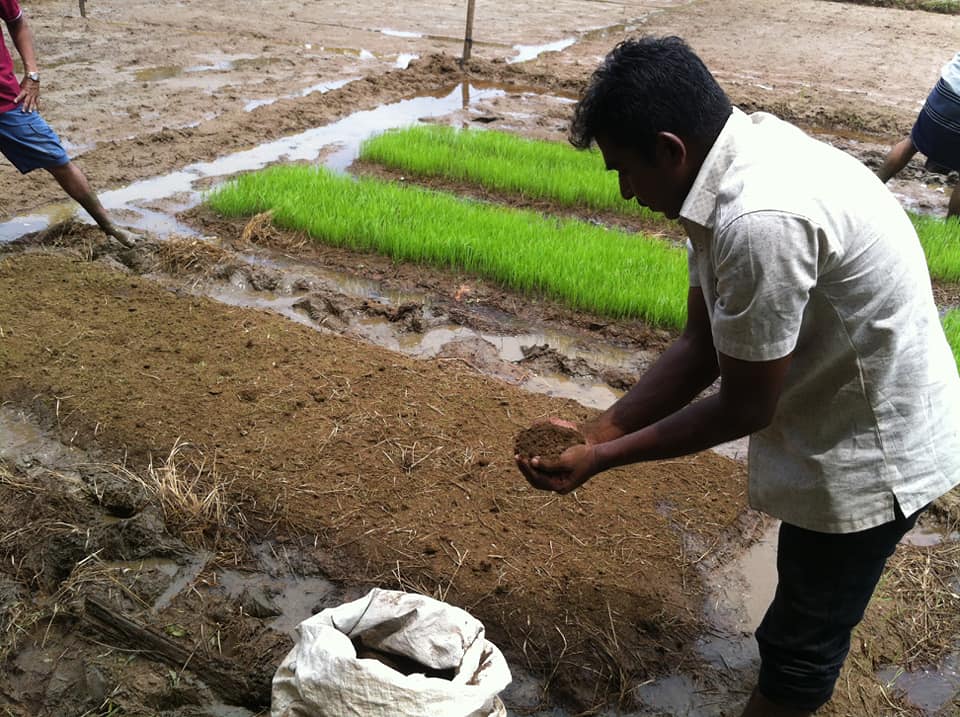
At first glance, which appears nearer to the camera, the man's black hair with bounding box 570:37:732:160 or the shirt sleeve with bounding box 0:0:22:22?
the man's black hair with bounding box 570:37:732:160

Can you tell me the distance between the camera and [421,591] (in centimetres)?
255

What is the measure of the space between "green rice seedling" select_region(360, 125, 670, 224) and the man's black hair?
480cm

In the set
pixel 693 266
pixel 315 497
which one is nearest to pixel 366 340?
pixel 315 497

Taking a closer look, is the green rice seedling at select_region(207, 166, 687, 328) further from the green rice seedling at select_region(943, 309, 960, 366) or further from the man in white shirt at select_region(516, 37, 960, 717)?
the man in white shirt at select_region(516, 37, 960, 717)

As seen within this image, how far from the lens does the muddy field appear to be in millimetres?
2334

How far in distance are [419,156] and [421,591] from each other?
197 inches

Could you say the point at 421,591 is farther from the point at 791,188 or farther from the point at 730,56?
the point at 730,56

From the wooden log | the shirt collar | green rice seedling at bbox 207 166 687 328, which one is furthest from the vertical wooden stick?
→ the shirt collar

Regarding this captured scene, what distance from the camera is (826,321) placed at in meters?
1.52

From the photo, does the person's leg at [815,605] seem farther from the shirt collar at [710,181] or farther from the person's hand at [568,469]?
the shirt collar at [710,181]

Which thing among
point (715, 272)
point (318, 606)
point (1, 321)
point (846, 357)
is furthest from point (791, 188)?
point (1, 321)

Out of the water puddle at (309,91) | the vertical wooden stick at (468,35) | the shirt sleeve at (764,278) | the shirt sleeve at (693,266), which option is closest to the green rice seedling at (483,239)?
the water puddle at (309,91)

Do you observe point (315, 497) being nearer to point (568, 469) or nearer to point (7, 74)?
point (568, 469)

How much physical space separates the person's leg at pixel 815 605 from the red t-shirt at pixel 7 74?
14.1 ft
